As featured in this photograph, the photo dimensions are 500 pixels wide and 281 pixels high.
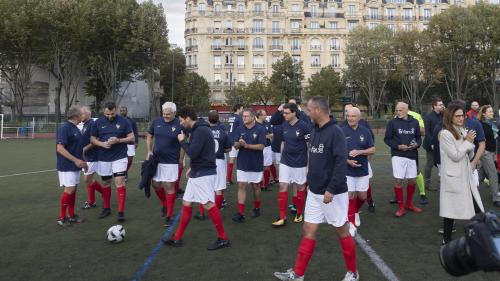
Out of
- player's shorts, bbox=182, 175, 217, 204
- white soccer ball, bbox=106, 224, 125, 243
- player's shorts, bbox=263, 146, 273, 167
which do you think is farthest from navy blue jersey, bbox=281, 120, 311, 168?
player's shorts, bbox=263, 146, 273, 167

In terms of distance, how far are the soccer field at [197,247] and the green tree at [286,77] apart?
5130 cm

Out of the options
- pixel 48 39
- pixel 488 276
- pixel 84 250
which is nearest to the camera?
pixel 488 276

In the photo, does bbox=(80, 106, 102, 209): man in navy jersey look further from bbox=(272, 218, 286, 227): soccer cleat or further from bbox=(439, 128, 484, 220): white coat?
bbox=(439, 128, 484, 220): white coat

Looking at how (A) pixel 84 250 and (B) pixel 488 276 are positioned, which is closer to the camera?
(B) pixel 488 276

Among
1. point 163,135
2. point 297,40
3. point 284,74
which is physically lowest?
point 163,135

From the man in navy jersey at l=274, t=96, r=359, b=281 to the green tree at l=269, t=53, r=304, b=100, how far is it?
54418 millimetres

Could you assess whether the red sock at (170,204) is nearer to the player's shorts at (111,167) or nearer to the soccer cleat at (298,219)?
the player's shorts at (111,167)

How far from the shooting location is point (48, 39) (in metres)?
36.0

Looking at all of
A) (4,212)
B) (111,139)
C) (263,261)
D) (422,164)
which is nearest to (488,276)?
(263,261)

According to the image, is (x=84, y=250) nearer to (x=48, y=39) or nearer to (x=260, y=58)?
(x=48, y=39)

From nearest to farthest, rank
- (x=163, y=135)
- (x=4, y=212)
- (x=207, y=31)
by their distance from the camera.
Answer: (x=163, y=135), (x=4, y=212), (x=207, y=31)

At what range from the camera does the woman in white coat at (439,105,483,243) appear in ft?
16.6

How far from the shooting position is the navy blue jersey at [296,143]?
22.6ft

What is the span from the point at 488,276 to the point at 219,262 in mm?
3101
